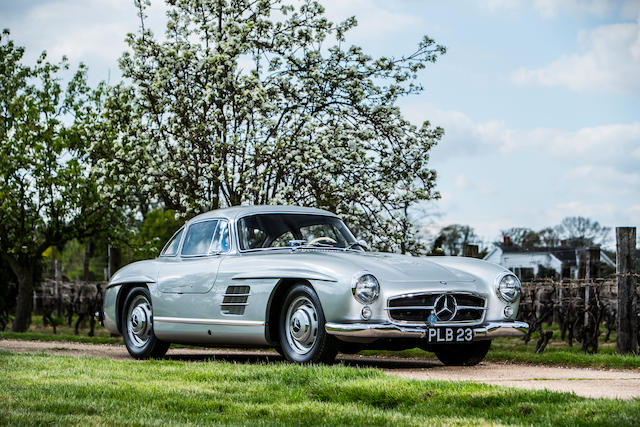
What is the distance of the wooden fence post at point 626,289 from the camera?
501 inches

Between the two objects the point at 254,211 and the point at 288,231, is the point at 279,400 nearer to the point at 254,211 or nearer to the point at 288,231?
the point at 288,231

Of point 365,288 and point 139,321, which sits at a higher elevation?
point 365,288

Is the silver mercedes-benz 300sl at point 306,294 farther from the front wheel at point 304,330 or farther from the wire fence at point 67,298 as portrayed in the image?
the wire fence at point 67,298

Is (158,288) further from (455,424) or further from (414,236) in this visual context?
(414,236)

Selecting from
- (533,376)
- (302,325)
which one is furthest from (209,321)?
(533,376)

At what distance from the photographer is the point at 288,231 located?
33.5ft

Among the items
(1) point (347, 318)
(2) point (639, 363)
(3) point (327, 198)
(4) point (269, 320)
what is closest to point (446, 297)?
(1) point (347, 318)

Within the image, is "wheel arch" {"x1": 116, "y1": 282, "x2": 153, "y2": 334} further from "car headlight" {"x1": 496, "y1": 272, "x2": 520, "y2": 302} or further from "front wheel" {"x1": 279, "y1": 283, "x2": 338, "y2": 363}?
"car headlight" {"x1": 496, "y1": 272, "x2": 520, "y2": 302}

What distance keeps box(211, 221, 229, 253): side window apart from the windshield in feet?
0.62

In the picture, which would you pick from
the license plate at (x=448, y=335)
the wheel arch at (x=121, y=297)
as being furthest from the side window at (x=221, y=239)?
the license plate at (x=448, y=335)

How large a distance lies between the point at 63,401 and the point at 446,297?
3952 millimetres

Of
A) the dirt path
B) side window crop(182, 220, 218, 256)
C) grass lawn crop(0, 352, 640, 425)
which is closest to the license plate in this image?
the dirt path

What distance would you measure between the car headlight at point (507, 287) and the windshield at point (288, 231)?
1.93m

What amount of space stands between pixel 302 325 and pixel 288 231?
5.69 feet
